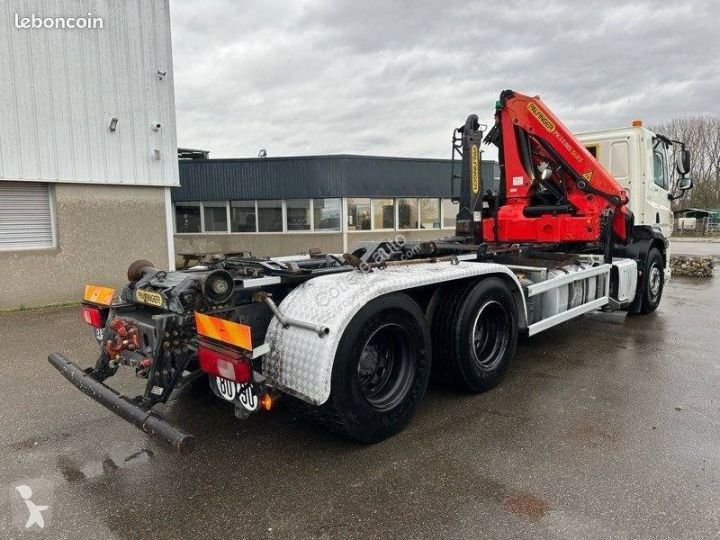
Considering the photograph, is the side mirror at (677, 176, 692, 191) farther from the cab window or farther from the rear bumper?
the rear bumper

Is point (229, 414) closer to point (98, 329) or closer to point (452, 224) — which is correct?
point (98, 329)

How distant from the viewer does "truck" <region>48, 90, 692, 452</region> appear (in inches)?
124

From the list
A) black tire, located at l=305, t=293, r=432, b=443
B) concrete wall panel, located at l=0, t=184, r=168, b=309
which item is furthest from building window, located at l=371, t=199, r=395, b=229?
black tire, located at l=305, t=293, r=432, b=443

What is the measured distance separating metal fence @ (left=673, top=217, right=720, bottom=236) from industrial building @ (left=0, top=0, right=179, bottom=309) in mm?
39037

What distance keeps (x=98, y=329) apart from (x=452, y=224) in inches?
654

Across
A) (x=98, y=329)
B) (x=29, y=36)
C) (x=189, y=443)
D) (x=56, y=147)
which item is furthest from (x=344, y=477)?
(x=29, y=36)

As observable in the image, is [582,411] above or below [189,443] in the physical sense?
below

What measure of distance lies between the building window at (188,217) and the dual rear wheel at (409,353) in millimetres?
14689

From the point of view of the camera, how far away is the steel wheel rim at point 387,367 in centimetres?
362

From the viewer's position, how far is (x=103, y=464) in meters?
3.36

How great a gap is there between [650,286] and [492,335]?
4614 millimetres

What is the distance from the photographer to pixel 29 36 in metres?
8.80

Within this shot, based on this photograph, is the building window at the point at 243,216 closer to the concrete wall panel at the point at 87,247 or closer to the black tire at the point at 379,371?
the concrete wall panel at the point at 87,247

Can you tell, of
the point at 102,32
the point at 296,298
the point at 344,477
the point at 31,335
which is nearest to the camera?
the point at 344,477
